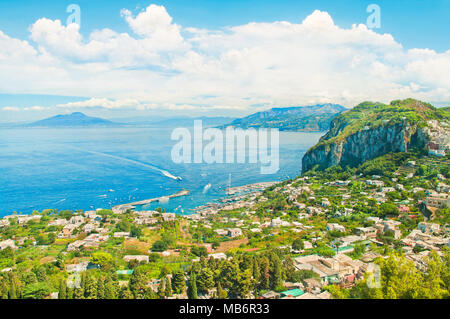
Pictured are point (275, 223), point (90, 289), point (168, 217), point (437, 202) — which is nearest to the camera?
point (90, 289)

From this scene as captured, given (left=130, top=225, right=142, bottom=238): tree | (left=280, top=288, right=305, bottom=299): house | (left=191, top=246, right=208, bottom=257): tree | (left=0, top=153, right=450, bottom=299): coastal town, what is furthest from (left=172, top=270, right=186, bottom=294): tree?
(left=130, top=225, right=142, bottom=238): tree

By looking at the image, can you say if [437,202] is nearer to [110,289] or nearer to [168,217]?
[168,217]

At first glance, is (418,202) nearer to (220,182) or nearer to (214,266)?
(214,266)

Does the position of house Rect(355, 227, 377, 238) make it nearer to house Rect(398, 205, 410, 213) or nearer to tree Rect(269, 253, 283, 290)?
house Rect(398, 205, 410, 213)

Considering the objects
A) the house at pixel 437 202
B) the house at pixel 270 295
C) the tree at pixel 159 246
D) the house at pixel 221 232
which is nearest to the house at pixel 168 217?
the house at pixel 221 232

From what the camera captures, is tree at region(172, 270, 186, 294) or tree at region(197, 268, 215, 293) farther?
tree at region(172, 270, 186, 294)

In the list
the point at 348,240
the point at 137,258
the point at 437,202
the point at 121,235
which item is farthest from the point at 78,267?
the point at 437,202
